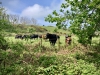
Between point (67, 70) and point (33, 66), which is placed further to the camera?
point (33, 66)

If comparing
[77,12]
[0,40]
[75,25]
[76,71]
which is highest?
[77,12]

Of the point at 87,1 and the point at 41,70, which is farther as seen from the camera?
the point at 87,1

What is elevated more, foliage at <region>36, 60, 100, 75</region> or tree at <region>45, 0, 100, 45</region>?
tree at <region>45, 0, 100, 45</region>

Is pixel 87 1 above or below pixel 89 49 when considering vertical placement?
above

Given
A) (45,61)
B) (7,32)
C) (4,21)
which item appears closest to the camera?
(4,21)

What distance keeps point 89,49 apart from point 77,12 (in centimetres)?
512

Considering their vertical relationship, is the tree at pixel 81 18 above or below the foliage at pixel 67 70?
above

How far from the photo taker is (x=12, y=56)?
11.9 m

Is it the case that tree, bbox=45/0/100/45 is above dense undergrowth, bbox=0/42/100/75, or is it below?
above

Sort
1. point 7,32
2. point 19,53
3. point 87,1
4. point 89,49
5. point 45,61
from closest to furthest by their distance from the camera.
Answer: point 7,32 < point 45,61 < point 19,53 < point 87,1 < point 89,49

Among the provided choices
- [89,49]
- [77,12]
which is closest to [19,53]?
[77,12]

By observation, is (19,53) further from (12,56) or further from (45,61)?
(45,61)

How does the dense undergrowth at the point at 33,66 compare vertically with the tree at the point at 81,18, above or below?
below

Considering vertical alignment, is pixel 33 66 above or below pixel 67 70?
above
